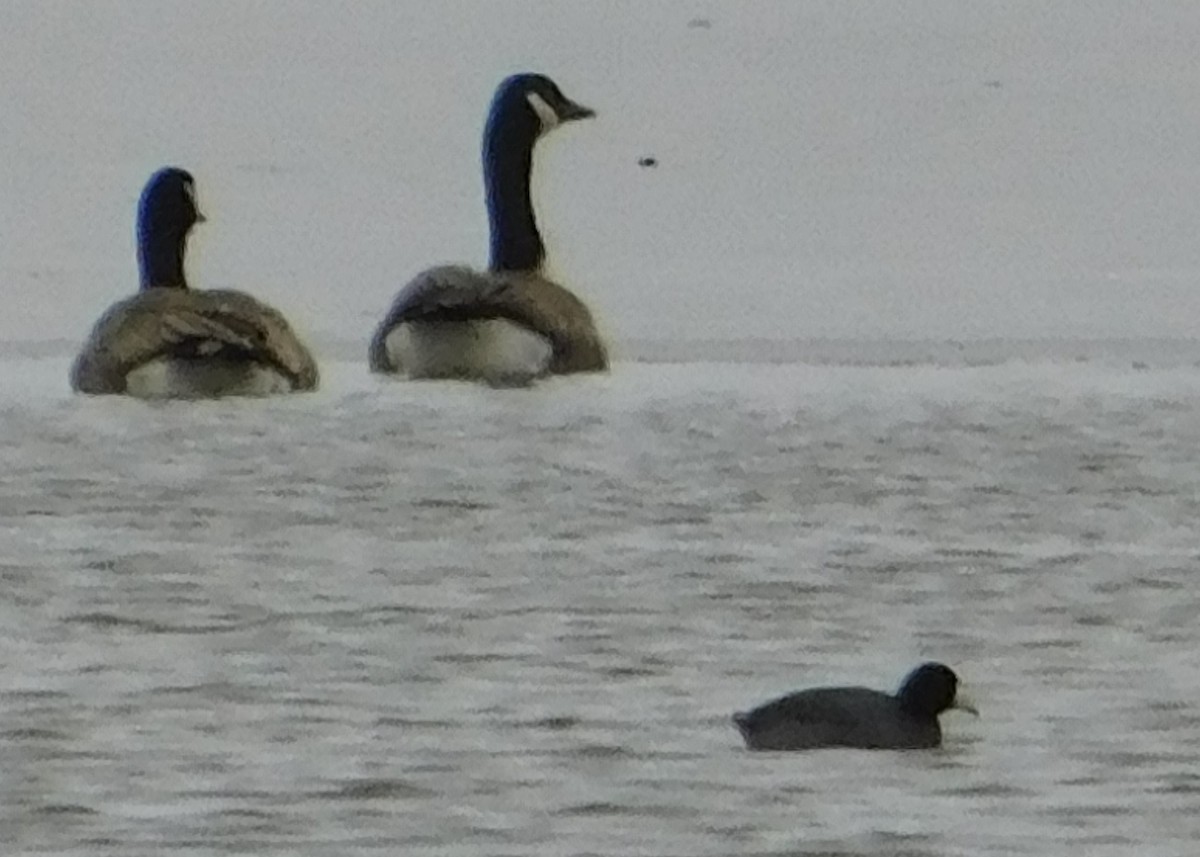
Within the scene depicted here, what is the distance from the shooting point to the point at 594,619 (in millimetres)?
7977

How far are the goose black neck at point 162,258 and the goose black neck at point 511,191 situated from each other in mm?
1607

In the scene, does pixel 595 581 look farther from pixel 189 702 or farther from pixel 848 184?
pixel 848 184

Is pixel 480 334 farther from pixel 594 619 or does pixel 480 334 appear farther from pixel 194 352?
pixel 594 619

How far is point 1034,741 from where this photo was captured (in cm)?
666

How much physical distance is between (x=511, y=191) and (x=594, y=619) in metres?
9.02

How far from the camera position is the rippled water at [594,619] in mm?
6074

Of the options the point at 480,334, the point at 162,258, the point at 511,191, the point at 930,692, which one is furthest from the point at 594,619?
the point at 511,191

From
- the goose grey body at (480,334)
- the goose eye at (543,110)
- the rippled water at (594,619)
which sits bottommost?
the rippled water at (594,619)

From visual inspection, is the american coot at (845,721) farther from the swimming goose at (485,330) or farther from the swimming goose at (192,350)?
the swimming goose at (485,330)

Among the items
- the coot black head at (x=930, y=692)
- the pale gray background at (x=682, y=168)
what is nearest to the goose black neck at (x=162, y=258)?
the pale gray background at (x=682, y=168)

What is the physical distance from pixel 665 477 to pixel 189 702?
3.85 m

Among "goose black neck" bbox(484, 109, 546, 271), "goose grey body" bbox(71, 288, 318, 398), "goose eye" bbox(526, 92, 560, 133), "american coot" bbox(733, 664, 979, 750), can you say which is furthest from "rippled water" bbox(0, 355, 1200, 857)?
"goose eye" bbox(526, 92, 560, 133)

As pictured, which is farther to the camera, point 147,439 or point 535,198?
point 535,198

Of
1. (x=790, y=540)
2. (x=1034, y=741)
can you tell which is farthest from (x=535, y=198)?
(x=1034, y=741)
